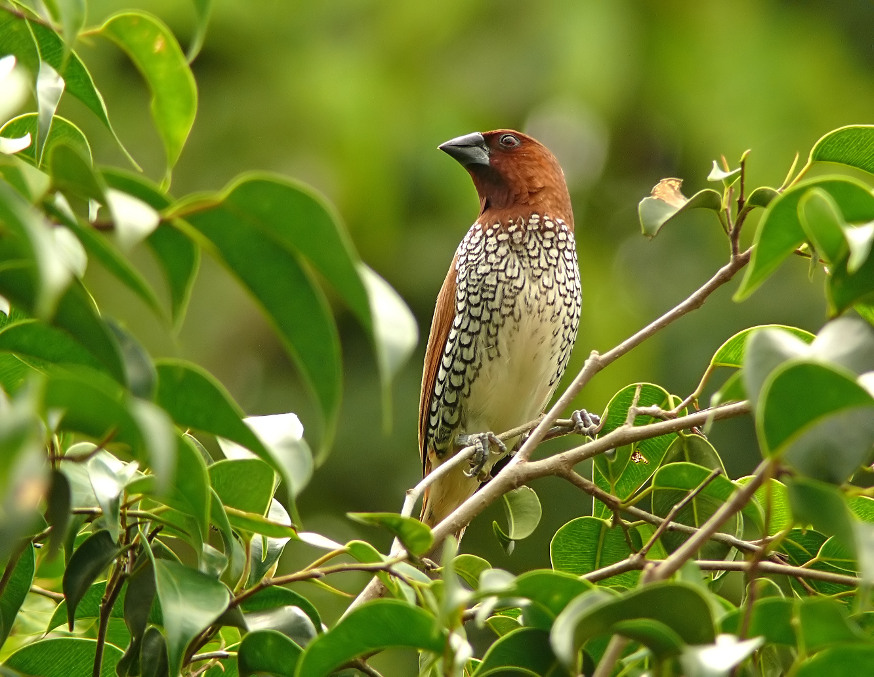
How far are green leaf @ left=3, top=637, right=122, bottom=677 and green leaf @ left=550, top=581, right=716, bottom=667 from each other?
0.81m

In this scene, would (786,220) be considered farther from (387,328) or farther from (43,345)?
Answer: (43,345)

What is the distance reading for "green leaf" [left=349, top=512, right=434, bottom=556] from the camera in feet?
4.57

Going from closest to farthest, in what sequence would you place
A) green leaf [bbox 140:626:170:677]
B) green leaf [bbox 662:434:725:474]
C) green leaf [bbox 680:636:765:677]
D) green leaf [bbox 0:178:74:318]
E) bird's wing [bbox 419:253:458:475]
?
1. green leaf [bbox 0:178:74:318]
2. green leaf [bbox 680:636:765:677]
3. green leaf [bbox 140:626:170:677]
4. green leaf [bbox 662:434:725:474]
5. bird's wing [bbox 419:253:458:475]

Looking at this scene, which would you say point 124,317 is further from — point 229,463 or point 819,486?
point 819,486

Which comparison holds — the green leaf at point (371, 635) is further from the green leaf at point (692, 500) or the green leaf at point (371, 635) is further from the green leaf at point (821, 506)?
the green leaf at point (692, 500)

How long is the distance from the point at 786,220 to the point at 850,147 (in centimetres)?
53

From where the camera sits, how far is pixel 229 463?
1.54m

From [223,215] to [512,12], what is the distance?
695cm

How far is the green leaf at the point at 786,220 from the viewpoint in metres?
1.24

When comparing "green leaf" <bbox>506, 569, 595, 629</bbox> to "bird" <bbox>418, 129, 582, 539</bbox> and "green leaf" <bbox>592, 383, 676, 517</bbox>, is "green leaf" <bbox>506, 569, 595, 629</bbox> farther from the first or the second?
"bird" <bbox>418, 129, 582, 539</bbox>

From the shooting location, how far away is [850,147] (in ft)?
5.53

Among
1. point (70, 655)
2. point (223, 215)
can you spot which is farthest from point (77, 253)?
point (70, 655)

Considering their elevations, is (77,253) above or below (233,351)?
above

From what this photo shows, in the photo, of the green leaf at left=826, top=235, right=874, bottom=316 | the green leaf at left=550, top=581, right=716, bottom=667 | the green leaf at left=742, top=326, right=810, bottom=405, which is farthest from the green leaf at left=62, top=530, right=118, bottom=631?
the green leaf at left=826, top=235, right=874, bottom=316
